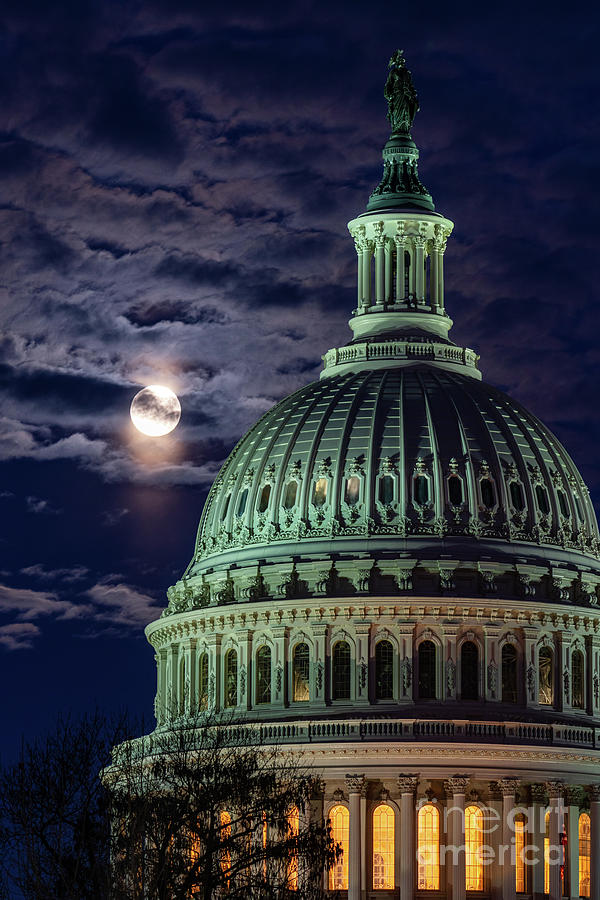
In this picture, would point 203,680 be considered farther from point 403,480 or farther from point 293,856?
point 293,856

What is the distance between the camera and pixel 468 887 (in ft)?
453

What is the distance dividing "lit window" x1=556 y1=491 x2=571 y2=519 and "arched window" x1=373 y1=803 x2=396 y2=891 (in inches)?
833

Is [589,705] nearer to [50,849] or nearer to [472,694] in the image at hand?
[472,694]

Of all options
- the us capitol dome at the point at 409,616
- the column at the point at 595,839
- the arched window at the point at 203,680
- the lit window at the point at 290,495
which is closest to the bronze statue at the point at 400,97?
the us capitol dome at the point at 409,616

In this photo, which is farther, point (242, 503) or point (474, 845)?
point (242, 503)

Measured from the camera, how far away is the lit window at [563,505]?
151250 millimetres

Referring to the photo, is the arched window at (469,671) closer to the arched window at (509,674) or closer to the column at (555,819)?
the arched window at (509,674)

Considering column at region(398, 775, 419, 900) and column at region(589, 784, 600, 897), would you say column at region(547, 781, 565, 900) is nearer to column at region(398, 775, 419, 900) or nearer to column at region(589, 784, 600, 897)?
column at region(589, 784, 600, 897)

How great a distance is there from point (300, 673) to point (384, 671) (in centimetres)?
457

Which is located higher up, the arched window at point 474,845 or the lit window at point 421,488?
the lit window at point 421,488

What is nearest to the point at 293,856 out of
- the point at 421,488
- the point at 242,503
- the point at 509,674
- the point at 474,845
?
the point at 474,845

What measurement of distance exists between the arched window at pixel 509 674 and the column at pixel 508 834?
673 centimetres

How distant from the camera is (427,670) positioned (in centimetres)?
14312

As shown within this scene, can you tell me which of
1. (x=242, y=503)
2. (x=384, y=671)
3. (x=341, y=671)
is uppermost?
(x=242, y=503)
